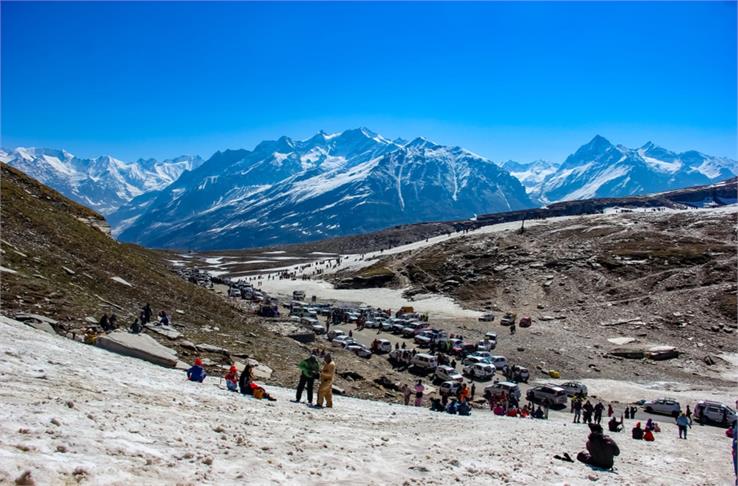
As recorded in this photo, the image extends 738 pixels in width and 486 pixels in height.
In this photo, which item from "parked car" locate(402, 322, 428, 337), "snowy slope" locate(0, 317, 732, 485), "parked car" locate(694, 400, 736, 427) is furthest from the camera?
"parked car" locate(402, 322, 428, 337)

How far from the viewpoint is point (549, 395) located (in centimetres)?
4403

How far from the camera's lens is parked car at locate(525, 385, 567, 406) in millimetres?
Result: 43781

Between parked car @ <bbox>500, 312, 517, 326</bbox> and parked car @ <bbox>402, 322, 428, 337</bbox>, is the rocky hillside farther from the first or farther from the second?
parked car @ <bbox>500, 312, 517, 326</bbox>

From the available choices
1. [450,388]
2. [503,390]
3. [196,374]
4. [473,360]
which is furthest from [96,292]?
[473,360]

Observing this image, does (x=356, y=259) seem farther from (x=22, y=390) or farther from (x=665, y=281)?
(x=22, y=390)

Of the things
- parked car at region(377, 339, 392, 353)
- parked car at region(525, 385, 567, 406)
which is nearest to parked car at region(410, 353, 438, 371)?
parked car at region(377, 339, 392, 353)

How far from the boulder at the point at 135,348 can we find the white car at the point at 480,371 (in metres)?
33.9

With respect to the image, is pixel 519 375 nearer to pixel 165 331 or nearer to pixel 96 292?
pixel 165 331

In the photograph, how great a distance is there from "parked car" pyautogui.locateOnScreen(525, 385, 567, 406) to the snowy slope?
2044 cm

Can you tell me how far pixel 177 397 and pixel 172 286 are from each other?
33.5 m

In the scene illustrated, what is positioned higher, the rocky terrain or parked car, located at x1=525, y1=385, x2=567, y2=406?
the rocky terrain

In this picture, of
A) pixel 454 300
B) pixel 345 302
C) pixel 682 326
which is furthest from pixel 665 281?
pixel 345 302

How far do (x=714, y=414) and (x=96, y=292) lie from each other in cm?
4659

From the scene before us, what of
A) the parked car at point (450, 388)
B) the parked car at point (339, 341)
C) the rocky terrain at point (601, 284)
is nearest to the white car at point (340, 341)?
the parked car at point (339, 341)
